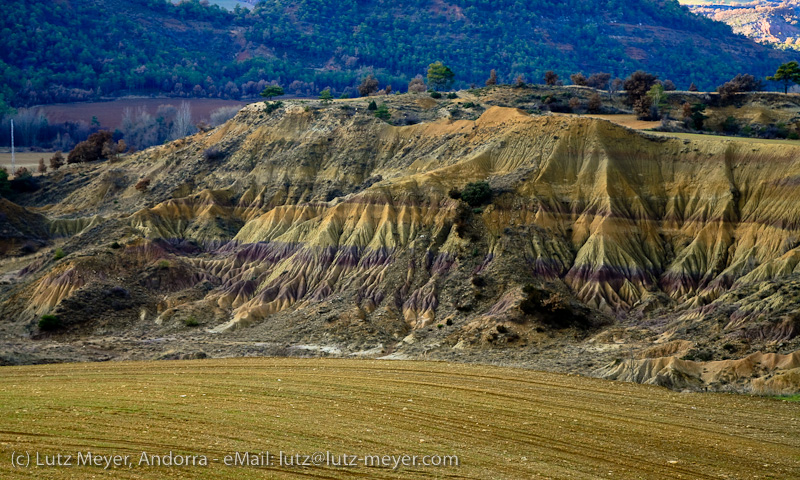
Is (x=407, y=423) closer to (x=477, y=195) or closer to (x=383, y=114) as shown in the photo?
(x=477, y=195)

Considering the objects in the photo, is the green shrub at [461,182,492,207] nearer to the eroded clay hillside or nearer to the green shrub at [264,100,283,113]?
the eroded clay hillside

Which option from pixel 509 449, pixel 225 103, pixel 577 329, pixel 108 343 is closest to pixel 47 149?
pixel 225 103

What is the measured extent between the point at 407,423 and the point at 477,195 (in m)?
32.6

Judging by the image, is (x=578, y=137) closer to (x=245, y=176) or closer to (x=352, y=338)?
(x=352, y=338)

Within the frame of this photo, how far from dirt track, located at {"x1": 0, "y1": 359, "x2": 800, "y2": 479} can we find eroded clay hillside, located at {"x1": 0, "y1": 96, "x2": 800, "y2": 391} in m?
5.57

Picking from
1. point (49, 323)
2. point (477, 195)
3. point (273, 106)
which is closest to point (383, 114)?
point (273, 106)

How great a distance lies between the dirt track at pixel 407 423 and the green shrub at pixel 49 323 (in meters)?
16.3

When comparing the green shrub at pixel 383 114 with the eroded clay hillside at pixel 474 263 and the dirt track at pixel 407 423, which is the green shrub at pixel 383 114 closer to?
the eroded clay hillside at pixel 474 263

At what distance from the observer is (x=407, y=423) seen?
35812 millimetres

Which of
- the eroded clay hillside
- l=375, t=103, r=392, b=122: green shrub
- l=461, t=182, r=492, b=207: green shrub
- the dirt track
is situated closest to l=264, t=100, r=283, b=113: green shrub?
l=375, t=103, r=392, b=122: green shrub

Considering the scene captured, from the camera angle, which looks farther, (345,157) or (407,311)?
(345,157)

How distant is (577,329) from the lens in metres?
54.5

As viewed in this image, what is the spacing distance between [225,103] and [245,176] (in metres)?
111

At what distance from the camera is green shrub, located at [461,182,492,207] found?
65938mm
